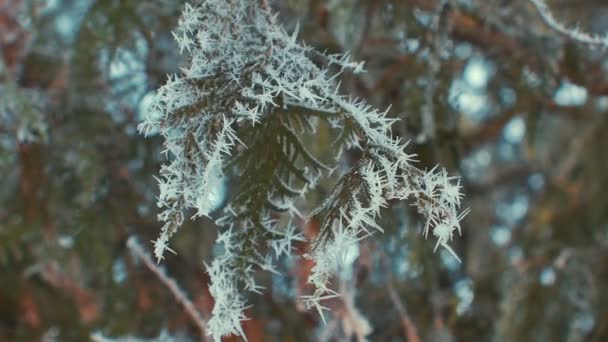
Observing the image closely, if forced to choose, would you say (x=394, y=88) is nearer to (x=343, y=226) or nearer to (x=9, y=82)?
(x=9, y=82)

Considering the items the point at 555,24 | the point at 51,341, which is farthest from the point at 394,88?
the point at 51,341

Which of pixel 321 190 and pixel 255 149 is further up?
pixel 255 149

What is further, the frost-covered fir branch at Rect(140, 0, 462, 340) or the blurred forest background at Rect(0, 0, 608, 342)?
the blurred forest background at Rect(0, 0, 608, 342)

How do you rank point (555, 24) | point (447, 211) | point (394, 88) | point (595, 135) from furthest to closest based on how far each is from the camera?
point (595, 135) → point (394, 88) → point (555, 24) → point (447, 211)

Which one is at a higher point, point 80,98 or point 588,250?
point 80,98

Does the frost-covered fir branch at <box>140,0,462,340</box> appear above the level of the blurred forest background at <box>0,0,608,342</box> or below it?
above
